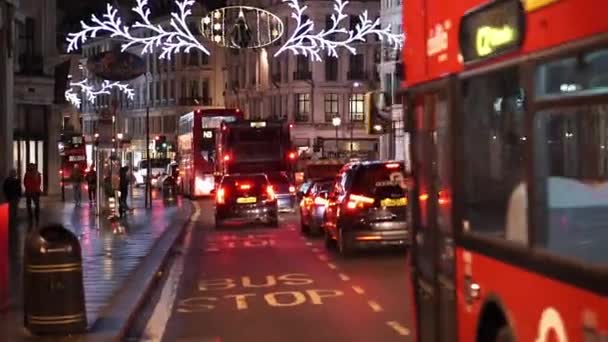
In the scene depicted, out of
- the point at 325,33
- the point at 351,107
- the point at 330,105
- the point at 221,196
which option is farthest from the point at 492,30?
the point at 330,105

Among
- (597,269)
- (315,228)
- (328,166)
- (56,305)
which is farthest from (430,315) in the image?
(328,166)

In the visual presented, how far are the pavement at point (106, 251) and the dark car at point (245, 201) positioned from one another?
1442 millimetres

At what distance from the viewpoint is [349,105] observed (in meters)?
89.1

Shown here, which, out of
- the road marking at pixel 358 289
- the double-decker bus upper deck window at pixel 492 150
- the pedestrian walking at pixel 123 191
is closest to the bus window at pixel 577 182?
the double-decker bus upper deck window at pixel 492 150

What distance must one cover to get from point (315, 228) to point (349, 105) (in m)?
62.3

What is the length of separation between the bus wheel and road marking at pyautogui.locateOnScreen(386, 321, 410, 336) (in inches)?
209

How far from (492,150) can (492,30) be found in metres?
0.72

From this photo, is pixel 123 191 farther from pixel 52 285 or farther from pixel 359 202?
pixel 52 285

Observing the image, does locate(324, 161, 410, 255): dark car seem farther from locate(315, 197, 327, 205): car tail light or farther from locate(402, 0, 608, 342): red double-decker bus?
locate(402, 0, 608, 342): red double-decker bus

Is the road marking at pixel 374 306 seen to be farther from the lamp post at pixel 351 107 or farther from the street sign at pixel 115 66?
the lamp post at pixel 351 107

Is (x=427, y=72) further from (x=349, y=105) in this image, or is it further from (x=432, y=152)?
(x=349, y=105)

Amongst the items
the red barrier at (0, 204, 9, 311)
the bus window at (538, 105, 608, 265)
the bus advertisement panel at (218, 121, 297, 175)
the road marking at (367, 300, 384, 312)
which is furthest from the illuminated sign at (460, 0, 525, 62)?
the bus advertisement panel at (218, 121, 297, 175)

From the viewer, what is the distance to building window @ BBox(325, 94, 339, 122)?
8919 cm

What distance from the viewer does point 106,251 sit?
2228 cm
